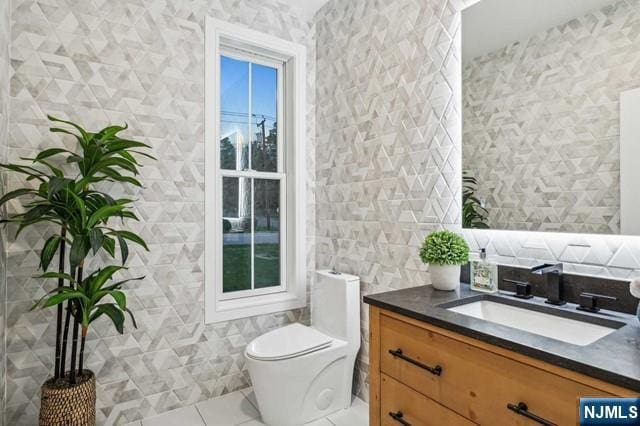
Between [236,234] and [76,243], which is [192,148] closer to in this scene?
[236,234]

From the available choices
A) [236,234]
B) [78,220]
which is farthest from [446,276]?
[78,220]

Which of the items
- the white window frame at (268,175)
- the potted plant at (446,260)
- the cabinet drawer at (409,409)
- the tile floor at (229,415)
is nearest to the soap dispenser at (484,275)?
the potted plant at (446,260)

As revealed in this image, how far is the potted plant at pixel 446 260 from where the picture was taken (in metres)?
1.64

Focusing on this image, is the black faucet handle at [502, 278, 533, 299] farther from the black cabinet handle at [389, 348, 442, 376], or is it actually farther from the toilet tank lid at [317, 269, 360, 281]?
the toilet tank lid at [317, 269, 360, 281]

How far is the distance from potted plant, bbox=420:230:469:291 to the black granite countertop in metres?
0.09

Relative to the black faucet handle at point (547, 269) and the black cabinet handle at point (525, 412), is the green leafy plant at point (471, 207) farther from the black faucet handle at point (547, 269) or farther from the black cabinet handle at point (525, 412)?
the black cabinet handle at point (525, 412)

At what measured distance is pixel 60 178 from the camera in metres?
1.65

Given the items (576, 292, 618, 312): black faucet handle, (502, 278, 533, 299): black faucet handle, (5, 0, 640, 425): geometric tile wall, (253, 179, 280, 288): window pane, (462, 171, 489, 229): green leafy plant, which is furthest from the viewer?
(253, 179, 280, 288): window pane

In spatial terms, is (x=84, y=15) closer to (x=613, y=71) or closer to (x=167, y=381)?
(x=167, y=381)

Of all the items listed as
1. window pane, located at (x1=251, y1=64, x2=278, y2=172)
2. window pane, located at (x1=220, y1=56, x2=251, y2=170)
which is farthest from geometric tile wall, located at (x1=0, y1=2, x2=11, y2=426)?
window pane, located at (x1=251, y1=64, x2=278, y2=172)

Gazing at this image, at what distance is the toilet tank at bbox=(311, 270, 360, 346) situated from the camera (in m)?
2.34

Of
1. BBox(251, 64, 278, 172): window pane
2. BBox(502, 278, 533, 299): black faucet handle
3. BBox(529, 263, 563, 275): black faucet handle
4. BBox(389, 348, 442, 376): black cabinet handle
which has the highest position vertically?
BBox(251, 64, 278, 172): window pane

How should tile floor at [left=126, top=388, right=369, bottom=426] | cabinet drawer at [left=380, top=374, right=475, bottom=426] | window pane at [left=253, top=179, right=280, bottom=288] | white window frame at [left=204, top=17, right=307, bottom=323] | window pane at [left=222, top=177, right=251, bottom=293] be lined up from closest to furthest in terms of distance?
cabinet drawer at [left=380, top=374, right=475, bottom=426] → tile floor at [left=126, top=388, right=369, bottom=426] → white window frame at [left=204, top=17, right=307, bottom=323] → window pane at [left=222, top=177, right=251, bottom=293] → window pane at [left=253, top=179, right=280, bottom=288]

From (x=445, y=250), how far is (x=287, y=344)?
1.11m
